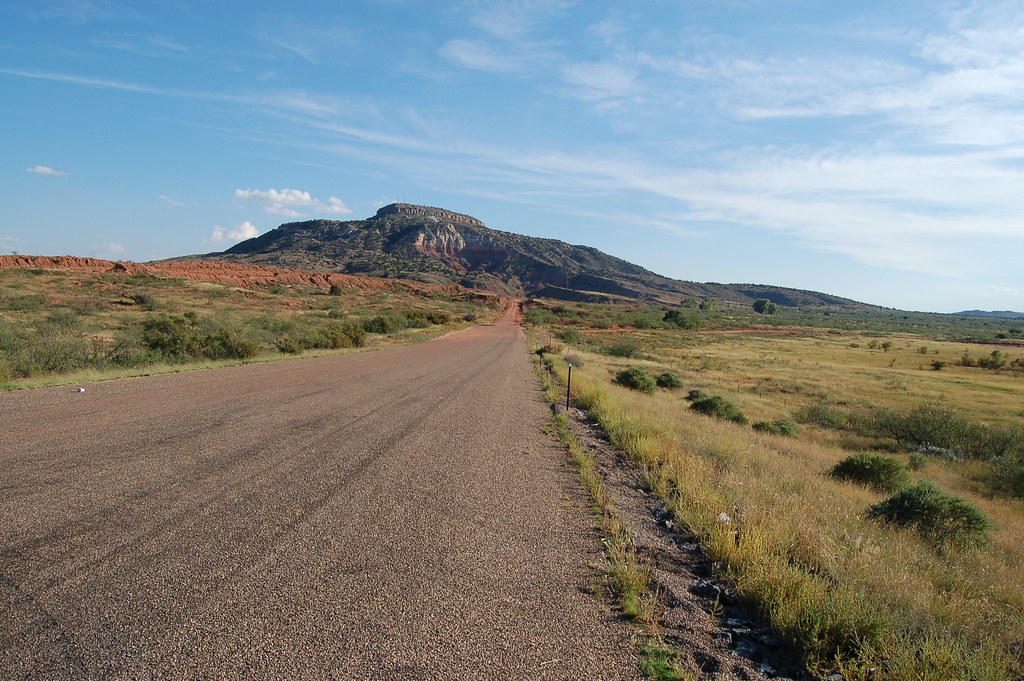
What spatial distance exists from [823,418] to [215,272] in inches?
3565

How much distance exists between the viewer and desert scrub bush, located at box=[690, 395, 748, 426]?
20312 mm

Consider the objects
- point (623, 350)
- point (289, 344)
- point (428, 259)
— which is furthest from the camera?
point (428, 259)

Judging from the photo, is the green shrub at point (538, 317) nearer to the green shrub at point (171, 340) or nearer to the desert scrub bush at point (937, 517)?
the green shrub at point (171, 340)

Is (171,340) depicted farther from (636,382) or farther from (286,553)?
(636,382)

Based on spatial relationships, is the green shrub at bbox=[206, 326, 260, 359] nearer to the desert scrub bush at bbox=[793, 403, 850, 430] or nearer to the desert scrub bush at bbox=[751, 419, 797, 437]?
the desert scrub bush at bbox=[751, 419, 797, 437]

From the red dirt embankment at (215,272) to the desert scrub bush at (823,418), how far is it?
7510cm

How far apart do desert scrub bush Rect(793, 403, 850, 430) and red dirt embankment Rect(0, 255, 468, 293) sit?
75.1 m

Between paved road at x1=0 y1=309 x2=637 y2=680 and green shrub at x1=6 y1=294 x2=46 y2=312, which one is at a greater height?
paved road at x1=0 y1=309 x2=637 y2=680

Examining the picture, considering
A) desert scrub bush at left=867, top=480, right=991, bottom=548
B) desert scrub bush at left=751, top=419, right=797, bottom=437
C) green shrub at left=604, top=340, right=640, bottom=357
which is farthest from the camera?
green shrub at left=604, top=340, right=640, bottom=357

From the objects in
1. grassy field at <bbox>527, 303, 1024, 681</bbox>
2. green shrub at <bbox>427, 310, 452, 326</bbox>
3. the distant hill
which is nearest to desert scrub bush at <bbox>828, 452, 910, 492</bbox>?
grassy field at <bbox>527, 303, 1024, 681</bbox>

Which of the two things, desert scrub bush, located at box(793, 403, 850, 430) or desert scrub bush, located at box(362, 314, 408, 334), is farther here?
desert scrub bush, located at box(362, 314, 408, 334)

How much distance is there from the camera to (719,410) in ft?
68.4

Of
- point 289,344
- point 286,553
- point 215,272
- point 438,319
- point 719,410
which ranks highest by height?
point 215,272

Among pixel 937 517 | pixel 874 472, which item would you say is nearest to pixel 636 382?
pixel 874 472
